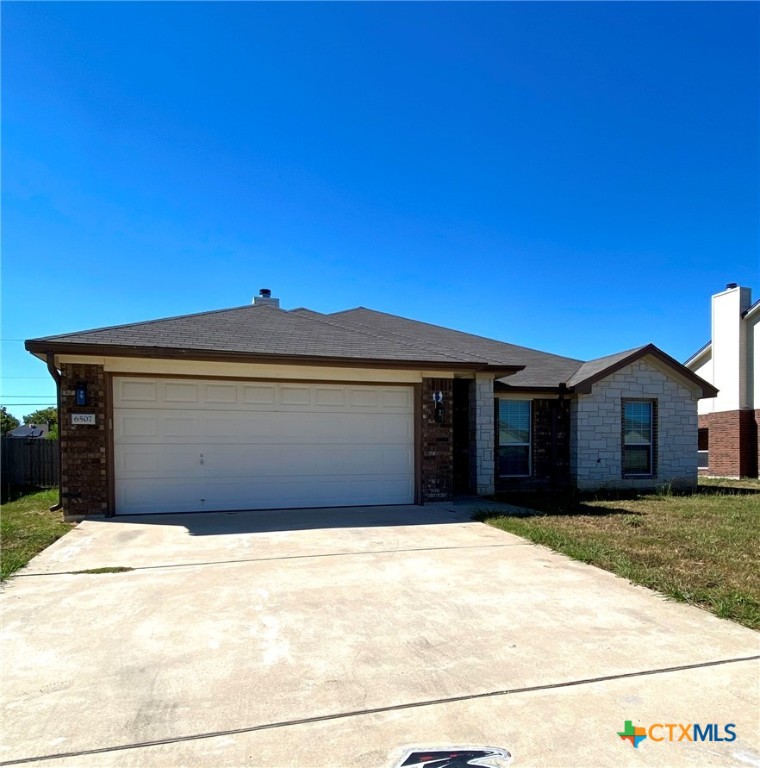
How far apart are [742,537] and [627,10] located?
7943mm

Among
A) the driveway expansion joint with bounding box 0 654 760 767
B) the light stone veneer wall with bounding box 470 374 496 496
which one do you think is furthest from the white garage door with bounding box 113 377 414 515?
the driveway expansion joint with bounding box 0 654 760 767

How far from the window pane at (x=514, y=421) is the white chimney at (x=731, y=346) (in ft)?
33.7

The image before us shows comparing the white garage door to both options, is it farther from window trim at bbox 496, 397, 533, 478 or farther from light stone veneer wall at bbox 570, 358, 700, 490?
light stone veneer wall at bbox 570, 358, 700, 490

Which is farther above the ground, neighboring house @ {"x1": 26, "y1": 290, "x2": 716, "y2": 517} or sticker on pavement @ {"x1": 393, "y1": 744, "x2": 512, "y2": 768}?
neighboring house @ {"x1": 26, "y1": 290, "x2": 716, "y2": 517}

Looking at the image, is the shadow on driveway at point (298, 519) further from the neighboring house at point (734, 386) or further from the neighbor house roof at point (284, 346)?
the neighboring house at point (734, 386)

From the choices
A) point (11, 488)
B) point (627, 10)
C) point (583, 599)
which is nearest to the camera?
point (583, 599)

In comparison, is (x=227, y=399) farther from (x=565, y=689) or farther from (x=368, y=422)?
(x=565, y=689)

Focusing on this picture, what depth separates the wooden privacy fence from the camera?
15.3 m

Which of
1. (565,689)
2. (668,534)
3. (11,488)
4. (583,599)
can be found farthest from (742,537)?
(11,488)

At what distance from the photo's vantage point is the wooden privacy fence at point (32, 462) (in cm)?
1532

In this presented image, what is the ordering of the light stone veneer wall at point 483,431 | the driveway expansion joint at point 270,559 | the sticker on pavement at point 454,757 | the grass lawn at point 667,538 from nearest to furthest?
the sticker on pavement at point 454,757
the grass lawn at point 667,538
the driveway expansion joint at point 270,559
the light stone veneer wall at point 483,431

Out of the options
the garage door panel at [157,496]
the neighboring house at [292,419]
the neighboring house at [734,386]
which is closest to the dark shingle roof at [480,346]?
the neighboring house at [292,419]

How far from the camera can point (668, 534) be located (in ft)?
24.9

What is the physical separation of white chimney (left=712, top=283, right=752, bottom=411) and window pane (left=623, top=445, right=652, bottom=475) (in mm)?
7377
